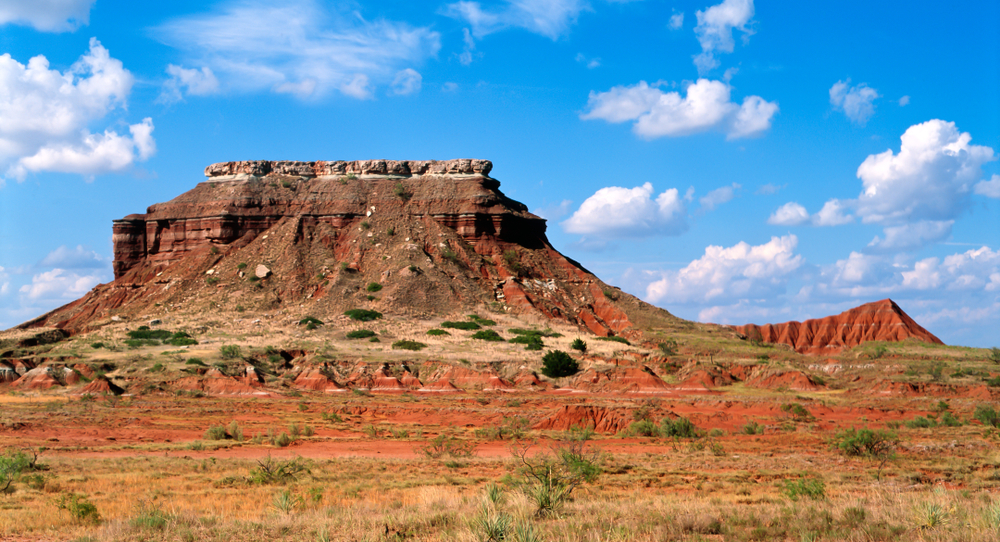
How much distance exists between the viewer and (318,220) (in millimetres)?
75000

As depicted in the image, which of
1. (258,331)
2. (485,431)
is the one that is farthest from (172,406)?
(258,331)

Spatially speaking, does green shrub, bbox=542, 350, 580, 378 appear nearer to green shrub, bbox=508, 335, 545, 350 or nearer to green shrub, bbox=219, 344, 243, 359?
green shrub, bbox=508, 335, 545, 350

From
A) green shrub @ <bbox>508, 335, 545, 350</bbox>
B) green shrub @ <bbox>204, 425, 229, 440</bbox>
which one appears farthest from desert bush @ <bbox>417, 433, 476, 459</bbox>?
green shrub @ <bbox>508, 335, 545, 350</bbox>

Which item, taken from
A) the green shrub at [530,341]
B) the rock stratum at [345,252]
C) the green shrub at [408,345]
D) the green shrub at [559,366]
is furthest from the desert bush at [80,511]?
the rock stratum at [345,252]

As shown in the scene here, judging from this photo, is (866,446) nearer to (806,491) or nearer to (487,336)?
(806,491)

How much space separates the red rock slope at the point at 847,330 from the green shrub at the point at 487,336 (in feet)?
127

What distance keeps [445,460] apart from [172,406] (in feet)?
65.1

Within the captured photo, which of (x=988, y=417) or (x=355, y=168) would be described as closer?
(x=988, y=417)

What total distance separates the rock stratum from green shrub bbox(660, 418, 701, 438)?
3720 centimetres

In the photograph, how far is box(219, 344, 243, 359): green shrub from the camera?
145ft

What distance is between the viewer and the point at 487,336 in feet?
175

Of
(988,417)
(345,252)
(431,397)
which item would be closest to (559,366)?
(431,397)

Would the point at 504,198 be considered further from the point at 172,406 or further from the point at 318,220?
the point at 172,406

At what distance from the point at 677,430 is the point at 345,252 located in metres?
52.7
